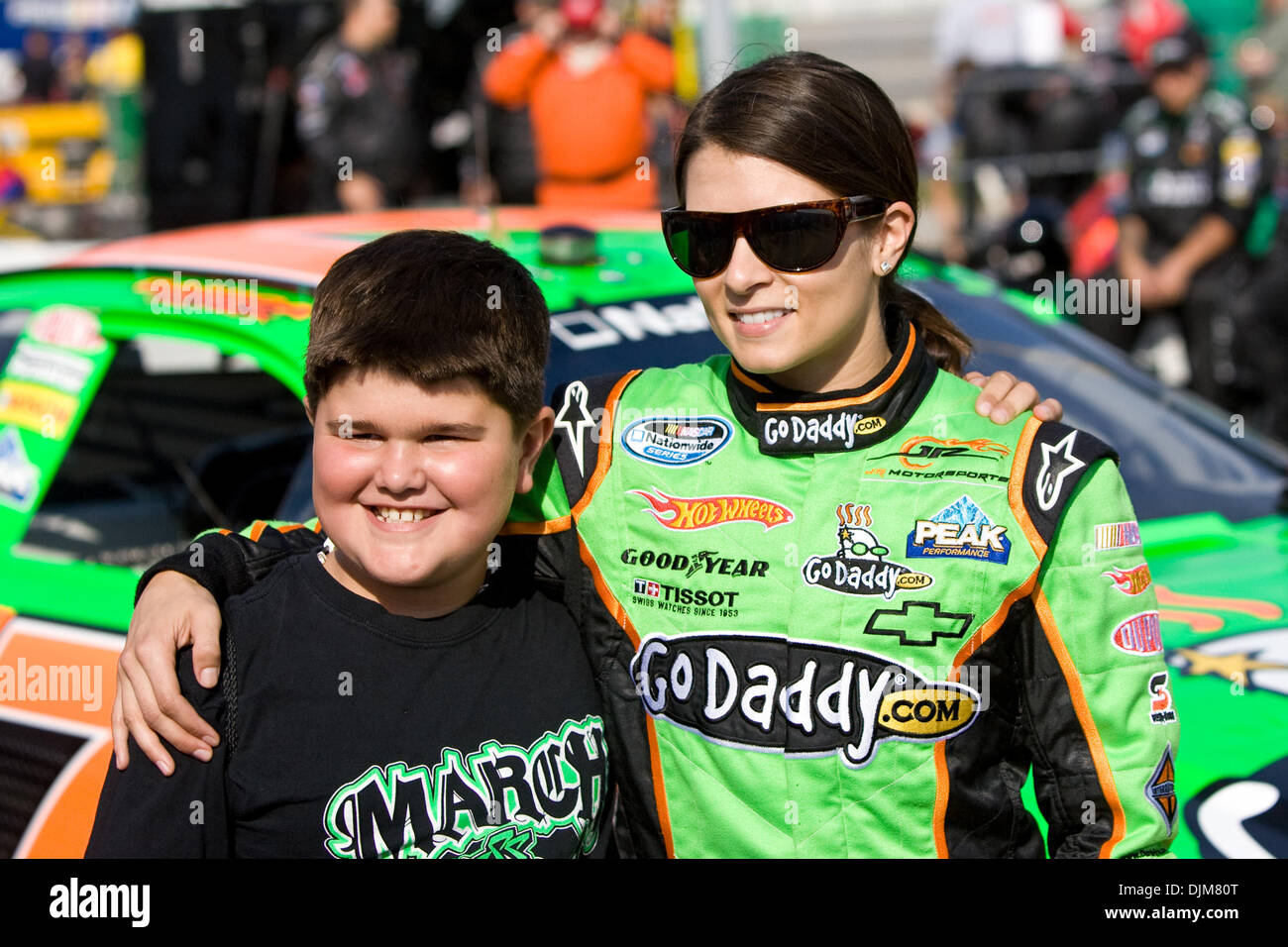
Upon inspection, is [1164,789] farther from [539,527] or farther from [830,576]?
[539,527]

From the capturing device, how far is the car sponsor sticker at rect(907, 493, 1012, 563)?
5.81 feet

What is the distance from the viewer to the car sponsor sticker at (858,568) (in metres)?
1.80

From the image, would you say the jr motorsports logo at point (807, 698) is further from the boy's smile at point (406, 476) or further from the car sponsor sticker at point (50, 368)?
the car sponsor sticker at point (50, 368)

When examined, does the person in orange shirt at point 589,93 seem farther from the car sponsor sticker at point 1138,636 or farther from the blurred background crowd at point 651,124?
the car sponsor sticker at point 1138,636

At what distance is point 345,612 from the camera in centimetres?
183

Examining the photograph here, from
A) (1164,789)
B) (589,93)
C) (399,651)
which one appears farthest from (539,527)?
(589,93)

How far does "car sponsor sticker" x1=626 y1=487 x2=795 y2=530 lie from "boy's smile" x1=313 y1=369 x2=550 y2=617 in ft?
0.69

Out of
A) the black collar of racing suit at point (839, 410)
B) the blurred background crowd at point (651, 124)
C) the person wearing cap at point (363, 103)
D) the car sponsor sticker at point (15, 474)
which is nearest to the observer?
the black collar of racing suit at point (839, 410)

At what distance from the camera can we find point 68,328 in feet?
10.5

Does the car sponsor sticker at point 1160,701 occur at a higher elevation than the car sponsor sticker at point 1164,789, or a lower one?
higher

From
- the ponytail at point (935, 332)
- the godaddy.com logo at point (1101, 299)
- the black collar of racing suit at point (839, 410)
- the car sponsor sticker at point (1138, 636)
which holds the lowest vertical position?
the godaddy.com logo at point (1101, 299)

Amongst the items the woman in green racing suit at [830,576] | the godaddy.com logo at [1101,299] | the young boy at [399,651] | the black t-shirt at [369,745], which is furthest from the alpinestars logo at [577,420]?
the godaddy.com logo at [1101,299]

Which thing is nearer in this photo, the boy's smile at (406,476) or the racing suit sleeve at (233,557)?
the boy's smile at (406,476)

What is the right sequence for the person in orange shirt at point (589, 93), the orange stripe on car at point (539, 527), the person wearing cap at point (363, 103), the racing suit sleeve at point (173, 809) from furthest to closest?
the person wearing cap at point (363, 103) < the person in orange shirt at point (589, 93) < the orange stripe on car at point (539, 527) < the racing suit sleeve at point (173, 809)
